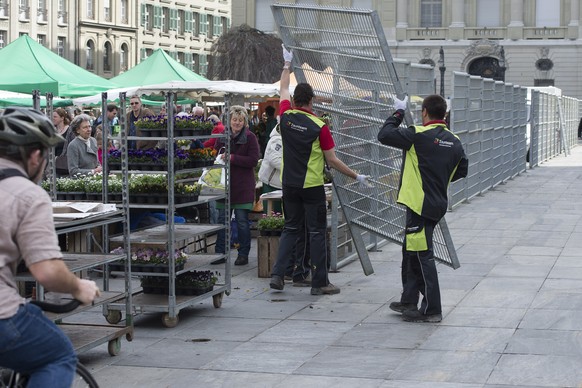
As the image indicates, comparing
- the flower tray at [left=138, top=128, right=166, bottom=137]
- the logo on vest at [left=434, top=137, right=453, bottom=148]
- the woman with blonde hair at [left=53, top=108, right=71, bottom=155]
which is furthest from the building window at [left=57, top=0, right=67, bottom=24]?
the logo on vest at [left=434, top=137, right=453, bottom=148]

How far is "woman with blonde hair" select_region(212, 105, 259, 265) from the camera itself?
40.8ft

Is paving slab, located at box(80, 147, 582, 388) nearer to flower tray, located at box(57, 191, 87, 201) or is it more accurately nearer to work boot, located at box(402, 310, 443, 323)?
work boot, located at box(402, 310, 443, 323)

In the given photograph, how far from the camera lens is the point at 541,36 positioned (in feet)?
242

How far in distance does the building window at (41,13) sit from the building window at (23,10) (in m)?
1.01

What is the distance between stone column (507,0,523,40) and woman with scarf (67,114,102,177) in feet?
202

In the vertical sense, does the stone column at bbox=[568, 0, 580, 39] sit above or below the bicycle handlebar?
above

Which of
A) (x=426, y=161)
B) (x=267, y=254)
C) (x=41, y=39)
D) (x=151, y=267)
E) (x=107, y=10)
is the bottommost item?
(x=267, y=254)

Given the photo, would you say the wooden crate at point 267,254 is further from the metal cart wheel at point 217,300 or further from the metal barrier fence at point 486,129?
the metal barrier fence at point 486,129

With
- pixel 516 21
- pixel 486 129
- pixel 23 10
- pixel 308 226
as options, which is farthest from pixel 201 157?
pixel 516 21

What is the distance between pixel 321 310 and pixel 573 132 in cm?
3716

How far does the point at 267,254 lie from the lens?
11.8m

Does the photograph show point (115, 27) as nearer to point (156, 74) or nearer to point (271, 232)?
point (156, 74)

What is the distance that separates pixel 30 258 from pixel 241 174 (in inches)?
324

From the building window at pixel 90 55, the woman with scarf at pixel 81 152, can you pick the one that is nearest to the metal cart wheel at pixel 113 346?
the woman with scarf at pixel 81 152
